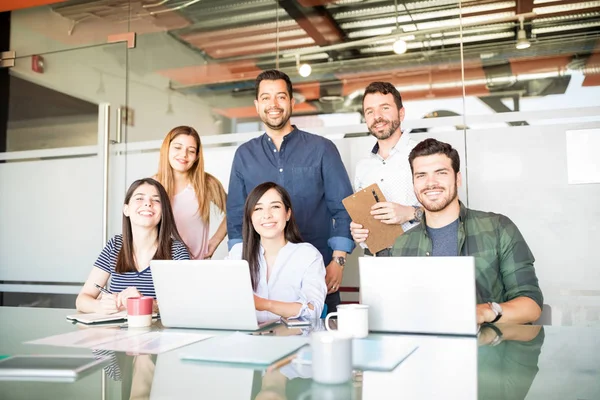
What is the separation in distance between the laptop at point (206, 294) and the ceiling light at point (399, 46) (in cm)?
242

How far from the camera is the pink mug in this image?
65.6 inches

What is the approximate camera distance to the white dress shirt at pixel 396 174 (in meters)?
2.99

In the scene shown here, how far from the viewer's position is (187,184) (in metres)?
3.27

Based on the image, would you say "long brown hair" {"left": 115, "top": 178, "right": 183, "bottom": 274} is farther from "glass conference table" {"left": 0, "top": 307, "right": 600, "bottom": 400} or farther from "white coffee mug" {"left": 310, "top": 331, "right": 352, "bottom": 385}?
"white coffee mug" {"left": 310, "top": 331, "right": 352, "bottom": 385}

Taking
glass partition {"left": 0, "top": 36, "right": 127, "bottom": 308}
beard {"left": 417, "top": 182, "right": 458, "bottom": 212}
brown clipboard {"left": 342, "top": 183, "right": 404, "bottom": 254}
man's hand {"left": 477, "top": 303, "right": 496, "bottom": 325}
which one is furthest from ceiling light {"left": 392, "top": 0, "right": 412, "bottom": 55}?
man's hand {"left": 477, "top": 303, "right": 496, "bottom": 325}

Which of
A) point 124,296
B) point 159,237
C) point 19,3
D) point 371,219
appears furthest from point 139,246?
point 19,3

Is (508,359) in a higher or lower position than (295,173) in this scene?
lower

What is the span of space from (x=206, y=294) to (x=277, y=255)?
0.66m

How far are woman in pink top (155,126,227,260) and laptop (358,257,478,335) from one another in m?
1.84

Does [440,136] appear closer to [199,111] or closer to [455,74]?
[455,74]

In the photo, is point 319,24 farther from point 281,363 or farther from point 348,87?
point 281,363

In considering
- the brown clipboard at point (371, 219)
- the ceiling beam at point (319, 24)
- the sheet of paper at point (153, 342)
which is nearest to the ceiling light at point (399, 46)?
the ceiling beam at point (319, 24)

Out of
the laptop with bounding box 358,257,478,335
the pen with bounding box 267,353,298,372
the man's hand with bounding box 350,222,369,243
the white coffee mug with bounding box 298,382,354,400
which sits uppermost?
the man's hand with bounding box 350,222,369,243

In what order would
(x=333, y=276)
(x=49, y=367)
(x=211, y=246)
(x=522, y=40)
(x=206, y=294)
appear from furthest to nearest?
(x=211, y=246), (x=522, y=40), (x=333, y=276), (x=206, y=294), (x=49, y=367)
